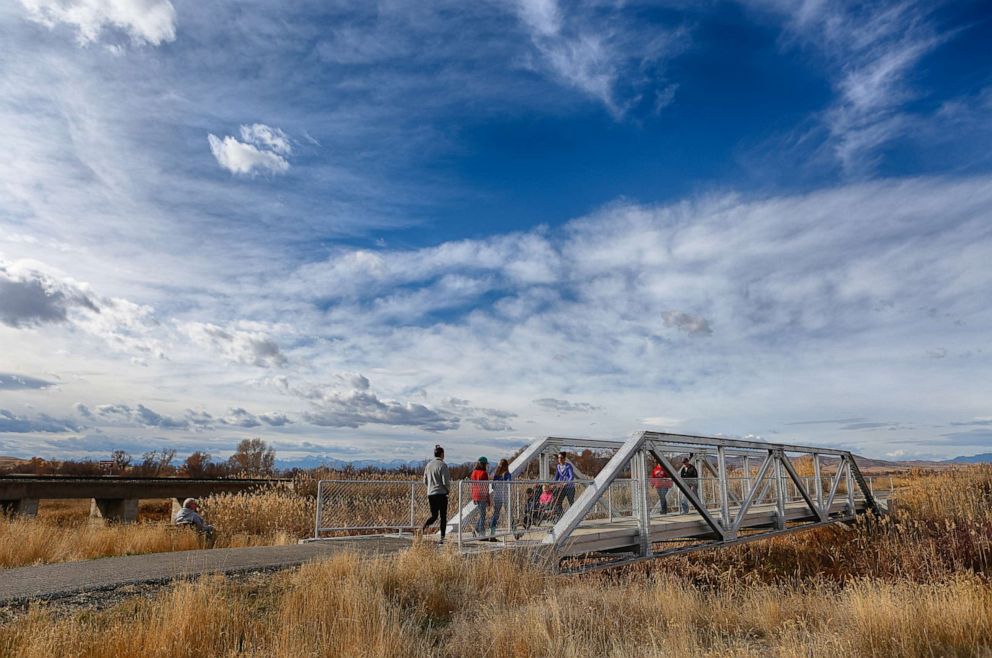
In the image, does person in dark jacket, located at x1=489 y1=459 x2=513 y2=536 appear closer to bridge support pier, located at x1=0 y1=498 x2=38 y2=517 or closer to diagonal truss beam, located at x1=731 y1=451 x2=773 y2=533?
diagonal truss beam, located at x1=731 y1=451 x2=773 y2=533

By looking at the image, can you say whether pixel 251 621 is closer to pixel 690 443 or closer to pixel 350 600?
pixel 350 600

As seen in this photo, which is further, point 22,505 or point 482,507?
point 22,505

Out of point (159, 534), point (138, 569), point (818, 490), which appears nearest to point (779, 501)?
point (818, 490)

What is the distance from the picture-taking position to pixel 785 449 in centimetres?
1798

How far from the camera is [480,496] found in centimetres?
1246

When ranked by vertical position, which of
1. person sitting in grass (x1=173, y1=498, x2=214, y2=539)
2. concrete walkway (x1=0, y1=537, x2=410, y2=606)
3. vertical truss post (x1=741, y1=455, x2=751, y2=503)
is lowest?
concrete walkway (x1=0, y1=537, x2=410, y2=606)

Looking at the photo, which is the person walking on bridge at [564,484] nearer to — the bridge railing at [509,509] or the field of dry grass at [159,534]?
the bridge railing at [509,509]

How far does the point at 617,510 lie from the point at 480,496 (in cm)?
464

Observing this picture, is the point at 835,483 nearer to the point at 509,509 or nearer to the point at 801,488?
the point at 801,488

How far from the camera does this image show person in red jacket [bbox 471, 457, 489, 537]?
40.3 feet

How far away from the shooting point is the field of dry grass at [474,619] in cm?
575

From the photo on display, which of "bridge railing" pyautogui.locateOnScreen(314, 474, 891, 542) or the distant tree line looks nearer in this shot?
"bridge railing" pyautogui.locateOnScreen(314, 474, 891, 542)

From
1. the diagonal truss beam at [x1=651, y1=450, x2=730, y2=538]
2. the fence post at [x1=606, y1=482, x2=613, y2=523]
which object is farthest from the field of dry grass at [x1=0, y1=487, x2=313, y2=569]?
the diagonal truss beam at [x1=651, y1=450, x2=730, y2=538]

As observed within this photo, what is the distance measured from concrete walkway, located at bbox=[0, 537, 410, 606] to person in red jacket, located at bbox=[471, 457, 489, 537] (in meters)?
1.71
